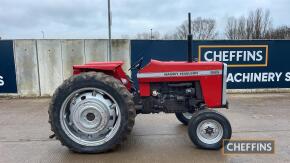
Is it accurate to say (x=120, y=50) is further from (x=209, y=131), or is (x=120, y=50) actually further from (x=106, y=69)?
(x=209, y=131)

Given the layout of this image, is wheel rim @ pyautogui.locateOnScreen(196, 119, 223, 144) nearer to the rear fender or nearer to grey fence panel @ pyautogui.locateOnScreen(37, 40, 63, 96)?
the rear fender

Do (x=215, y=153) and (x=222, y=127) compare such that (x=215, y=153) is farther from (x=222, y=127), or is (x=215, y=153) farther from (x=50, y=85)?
(x=50, y=85)

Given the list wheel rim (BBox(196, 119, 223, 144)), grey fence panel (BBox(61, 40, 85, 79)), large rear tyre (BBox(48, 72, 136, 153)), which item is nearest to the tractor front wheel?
wheel rim (BBox(196, 119, 223, 144))

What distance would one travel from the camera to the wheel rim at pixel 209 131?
14.9 ft

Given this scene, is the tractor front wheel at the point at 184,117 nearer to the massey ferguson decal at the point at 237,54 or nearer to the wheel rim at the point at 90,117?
the wheel rim at the point at 90,117

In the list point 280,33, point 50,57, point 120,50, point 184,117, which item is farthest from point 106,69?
point 280,33

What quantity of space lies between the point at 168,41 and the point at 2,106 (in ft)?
16.7

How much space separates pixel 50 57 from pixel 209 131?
20.9ft

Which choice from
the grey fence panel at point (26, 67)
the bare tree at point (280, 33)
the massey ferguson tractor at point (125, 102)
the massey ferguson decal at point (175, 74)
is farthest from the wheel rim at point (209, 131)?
the bare tree at point (280, 33)

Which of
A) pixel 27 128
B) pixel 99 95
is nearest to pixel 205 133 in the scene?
pixel 99 95

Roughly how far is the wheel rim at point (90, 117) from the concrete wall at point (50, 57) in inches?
203

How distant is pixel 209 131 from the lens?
4543 mm

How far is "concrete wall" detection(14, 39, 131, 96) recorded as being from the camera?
9.31 meters

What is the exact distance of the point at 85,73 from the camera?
446 centimetres
